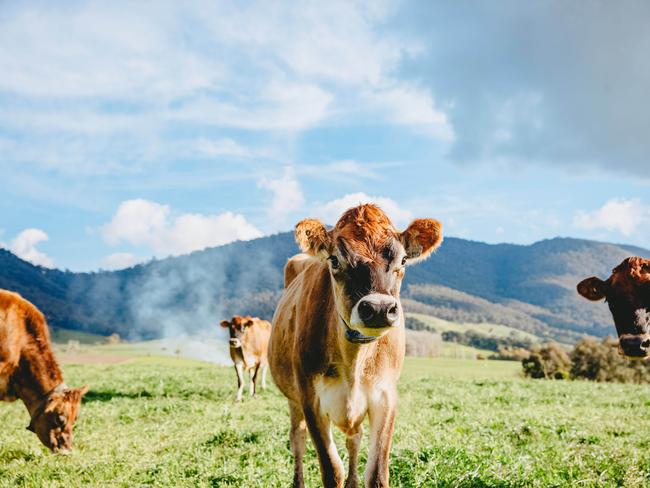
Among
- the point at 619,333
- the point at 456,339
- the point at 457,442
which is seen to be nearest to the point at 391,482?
the point at 457,442

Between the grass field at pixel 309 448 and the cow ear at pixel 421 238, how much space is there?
337 cm

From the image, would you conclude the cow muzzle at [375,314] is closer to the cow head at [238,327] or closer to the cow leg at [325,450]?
the cow leg at [325,450]

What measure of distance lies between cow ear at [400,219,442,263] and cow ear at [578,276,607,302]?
3509mm

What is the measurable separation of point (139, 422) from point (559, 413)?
10.1 meters

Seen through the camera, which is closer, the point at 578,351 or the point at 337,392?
the point at 337,392

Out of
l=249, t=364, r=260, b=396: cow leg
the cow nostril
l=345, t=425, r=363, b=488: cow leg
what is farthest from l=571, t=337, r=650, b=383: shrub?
the cow nostril

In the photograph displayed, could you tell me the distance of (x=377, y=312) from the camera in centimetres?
422

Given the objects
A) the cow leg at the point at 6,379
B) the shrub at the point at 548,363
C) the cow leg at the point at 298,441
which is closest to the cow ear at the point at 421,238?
the cow leg at the point at 298,441

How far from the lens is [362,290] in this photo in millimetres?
4488

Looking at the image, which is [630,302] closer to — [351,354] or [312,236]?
[351,354]

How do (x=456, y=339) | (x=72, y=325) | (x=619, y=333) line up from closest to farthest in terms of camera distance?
(x=619, y=333) → (x=456, y=339) → (x=72, y=325)

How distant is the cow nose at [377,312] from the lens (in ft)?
13.9

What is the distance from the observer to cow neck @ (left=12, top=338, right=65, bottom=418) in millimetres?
9812

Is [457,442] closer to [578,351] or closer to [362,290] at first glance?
[362,290]
